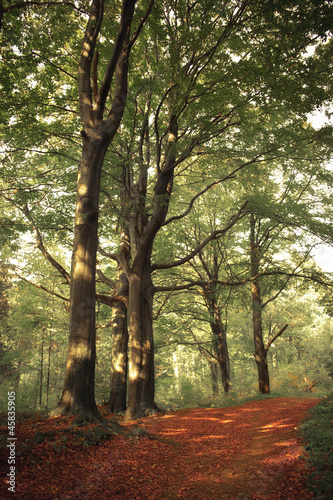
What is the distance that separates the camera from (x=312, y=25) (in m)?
6.04

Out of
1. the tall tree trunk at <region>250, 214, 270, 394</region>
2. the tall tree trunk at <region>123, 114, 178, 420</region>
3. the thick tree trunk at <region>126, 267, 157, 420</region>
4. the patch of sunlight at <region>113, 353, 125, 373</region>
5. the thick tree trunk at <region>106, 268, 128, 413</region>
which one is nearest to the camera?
the thick tree trunk at <region>126, 267, 157, 420</region>

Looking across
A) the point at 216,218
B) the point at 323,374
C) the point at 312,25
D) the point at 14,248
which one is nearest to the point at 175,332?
the point at 216,218

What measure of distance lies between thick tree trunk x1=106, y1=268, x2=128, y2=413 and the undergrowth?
6898 mm

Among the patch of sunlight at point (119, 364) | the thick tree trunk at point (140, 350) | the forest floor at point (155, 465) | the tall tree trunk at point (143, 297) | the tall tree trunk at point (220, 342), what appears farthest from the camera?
the tall tree trunk at point (220, 342)

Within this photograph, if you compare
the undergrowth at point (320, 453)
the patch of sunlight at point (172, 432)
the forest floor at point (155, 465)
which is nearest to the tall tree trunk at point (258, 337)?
the undergrowth at point (320, 453)

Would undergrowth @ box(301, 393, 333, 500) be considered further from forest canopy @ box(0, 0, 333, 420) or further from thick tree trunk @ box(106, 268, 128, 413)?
thick tree trunk @ box(106, 268, 128, 413)

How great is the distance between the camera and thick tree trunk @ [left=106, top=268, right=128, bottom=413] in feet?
36.3

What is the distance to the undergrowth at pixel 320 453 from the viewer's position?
129 inches

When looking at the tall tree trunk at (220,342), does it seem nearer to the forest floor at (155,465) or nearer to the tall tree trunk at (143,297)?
the tall tree trunk at (143,297)

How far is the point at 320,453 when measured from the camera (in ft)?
13.6

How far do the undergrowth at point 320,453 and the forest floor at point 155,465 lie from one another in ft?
0.42

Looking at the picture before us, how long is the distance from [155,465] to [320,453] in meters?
2.38

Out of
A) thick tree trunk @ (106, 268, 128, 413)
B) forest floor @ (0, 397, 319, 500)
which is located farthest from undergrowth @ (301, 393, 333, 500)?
thick tree trunk @ (106, 268, 128, 413)

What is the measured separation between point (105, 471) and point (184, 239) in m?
12.9
